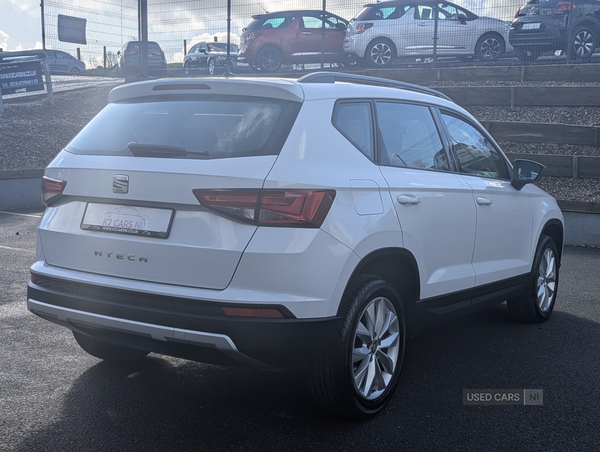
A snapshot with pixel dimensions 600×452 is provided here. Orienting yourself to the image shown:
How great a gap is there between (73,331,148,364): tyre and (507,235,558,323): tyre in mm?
3168

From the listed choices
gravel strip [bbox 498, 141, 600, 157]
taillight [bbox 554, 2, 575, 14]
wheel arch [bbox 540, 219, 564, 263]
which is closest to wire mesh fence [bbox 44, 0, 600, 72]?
taillight [bbox 554, 2, 575, 14]

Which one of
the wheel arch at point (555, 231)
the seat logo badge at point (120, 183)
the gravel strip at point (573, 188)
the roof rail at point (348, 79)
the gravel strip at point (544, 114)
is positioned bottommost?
the gravel strip at point (573, 188)

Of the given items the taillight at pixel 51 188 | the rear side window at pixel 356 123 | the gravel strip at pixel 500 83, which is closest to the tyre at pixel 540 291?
the rear side window at pixel 356 123

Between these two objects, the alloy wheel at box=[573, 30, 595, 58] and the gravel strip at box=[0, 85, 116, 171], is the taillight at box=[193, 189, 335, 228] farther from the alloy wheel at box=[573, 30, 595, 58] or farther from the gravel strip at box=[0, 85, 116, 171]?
the alloy wheel at box=[573, 30, 595, 58]

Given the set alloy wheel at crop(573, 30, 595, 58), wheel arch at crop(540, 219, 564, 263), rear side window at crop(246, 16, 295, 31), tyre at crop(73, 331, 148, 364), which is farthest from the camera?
rear side window at crop(246, 16, 295, 31)

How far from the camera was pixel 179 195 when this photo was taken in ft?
11.2

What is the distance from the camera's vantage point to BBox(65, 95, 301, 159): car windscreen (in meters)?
3.49

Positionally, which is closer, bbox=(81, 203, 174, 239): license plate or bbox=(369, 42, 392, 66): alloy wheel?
bbox=(81, 203, 174, 239): license plate

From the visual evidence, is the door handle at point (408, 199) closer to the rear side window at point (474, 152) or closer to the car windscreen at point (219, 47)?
the rear side window at point (474, 152)

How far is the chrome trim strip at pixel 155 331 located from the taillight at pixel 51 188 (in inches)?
23.3

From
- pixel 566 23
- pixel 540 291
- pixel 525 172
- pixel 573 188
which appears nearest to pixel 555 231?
pixel 540 291

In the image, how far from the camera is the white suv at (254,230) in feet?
10.9

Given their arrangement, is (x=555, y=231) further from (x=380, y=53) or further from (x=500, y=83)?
(x=380, y=53)

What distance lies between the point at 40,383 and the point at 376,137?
245 cm
